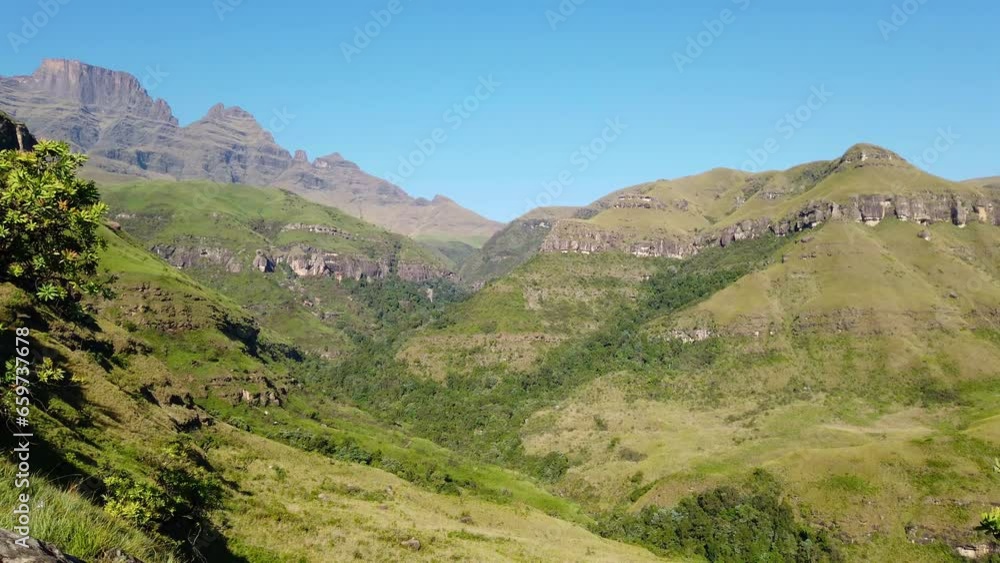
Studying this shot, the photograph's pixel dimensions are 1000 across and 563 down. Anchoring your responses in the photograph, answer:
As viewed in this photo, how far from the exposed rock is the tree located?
50.6 feet

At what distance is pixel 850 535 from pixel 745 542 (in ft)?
61.8

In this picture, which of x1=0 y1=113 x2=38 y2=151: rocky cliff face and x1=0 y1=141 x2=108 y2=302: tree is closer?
x1=0 y1=141 x2=108 y2=302: tree

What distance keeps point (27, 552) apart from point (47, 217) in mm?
18027

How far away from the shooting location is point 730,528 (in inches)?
4601

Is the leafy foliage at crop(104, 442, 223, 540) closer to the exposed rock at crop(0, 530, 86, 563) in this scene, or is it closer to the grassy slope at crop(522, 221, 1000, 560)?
the exposed rock at crop(0, 530, 86, 563)

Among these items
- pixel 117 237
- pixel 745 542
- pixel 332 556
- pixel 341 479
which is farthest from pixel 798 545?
pixel 117 237

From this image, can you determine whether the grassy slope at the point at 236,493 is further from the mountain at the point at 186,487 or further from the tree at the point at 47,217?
the tree at the point at 47,217

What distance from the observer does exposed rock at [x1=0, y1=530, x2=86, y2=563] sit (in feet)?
23.1

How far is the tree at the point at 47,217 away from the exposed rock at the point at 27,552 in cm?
1542

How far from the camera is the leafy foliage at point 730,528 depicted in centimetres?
11069

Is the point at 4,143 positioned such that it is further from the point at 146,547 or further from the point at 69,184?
the point at 146,547

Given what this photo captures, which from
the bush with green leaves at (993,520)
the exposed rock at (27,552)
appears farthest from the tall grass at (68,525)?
the bush with green leaves at (993,520)

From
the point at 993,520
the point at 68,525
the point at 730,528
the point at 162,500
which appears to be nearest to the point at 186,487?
the point at 162,500

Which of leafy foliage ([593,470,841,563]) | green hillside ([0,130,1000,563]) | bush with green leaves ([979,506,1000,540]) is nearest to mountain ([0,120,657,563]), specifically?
green hillside ([0,130,1000,563])
